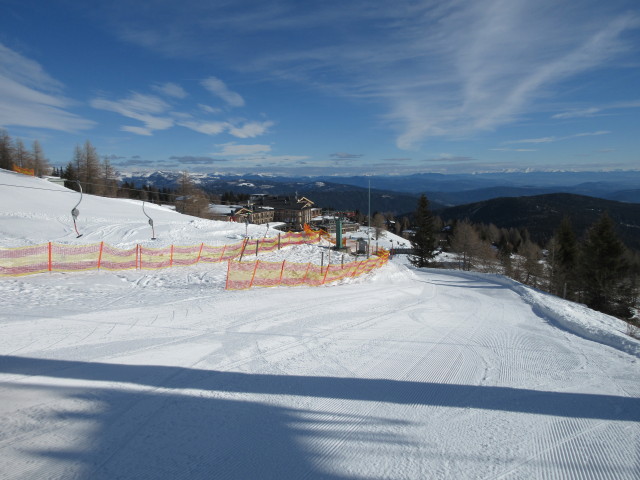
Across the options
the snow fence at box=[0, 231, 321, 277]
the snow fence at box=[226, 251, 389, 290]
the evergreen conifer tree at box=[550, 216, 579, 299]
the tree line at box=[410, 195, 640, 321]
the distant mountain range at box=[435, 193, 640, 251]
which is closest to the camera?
the snow fence at box=[0, 231, 321, 277]

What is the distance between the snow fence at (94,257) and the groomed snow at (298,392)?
2265 millimetres

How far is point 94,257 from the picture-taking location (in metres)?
15.3

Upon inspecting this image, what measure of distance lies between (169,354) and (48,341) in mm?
2590

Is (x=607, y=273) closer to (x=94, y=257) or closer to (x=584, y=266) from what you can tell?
(x=584, y=266)

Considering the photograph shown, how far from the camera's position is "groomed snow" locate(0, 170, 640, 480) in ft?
11.6

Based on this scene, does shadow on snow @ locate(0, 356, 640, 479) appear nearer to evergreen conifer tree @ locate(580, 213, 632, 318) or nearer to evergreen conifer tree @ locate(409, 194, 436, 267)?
evergreen conifer tree @ locate(580, 213, 632, 318)

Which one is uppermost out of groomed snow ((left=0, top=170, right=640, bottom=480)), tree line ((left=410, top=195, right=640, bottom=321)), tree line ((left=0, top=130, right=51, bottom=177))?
tree line ((left=0, top=130, right=51, bottom=177))

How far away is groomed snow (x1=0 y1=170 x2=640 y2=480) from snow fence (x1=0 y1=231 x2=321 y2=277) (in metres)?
2.26

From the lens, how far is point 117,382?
513 centimetres

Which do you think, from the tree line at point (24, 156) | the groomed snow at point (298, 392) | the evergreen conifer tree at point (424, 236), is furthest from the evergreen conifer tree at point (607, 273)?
the tree line at point (24, 156)

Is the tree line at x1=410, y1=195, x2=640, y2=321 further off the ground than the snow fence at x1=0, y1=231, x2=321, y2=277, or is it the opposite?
the snow fence at x1=0, y1=231, x2=321, y2=277

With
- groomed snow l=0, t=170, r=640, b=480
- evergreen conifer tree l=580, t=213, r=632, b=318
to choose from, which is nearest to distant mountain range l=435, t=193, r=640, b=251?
evergreen conifer tree l=580, t=213, r=632, b=318

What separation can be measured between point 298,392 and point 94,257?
14.5m

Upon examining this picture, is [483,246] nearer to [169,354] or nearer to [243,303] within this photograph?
[243,303]
